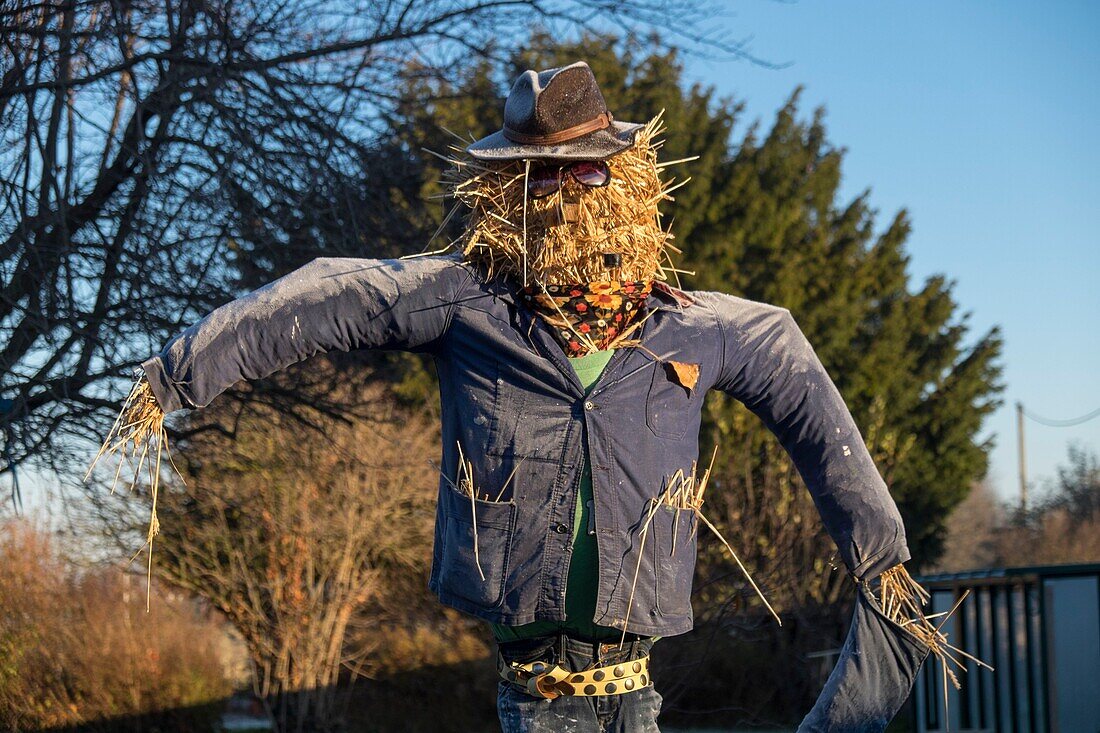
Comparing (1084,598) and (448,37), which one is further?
(1084,598)

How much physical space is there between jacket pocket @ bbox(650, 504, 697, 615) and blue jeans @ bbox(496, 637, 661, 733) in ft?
0.50

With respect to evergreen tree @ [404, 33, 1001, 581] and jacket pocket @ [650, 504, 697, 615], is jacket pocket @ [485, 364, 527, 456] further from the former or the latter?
evergreen tree @ [404, 33, 1001, 581]

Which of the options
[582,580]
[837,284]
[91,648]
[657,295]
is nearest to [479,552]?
[582,580]

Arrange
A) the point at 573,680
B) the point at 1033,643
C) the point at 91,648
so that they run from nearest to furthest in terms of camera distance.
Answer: the point at 573,680 → the point at 1033,643 → the point at 91,648

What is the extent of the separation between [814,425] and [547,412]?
0.70 meters

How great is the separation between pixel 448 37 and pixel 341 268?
3573 mm

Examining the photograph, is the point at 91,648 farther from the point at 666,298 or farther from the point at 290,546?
the point at 666,298

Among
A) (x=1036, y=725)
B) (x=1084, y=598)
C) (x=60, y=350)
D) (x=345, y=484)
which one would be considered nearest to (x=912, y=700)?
(x=1036, y=725)

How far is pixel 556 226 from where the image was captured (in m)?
2.90

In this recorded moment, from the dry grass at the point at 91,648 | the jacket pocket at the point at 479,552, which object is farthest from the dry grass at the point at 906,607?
the dry grass at the point at 91,648

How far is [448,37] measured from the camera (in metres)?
6.09

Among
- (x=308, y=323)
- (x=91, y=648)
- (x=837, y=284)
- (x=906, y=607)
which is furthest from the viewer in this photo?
(x=837, y=284)

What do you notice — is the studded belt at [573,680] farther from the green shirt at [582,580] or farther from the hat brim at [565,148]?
the hat brim at [565,148]

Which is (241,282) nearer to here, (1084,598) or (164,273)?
(164,273)
